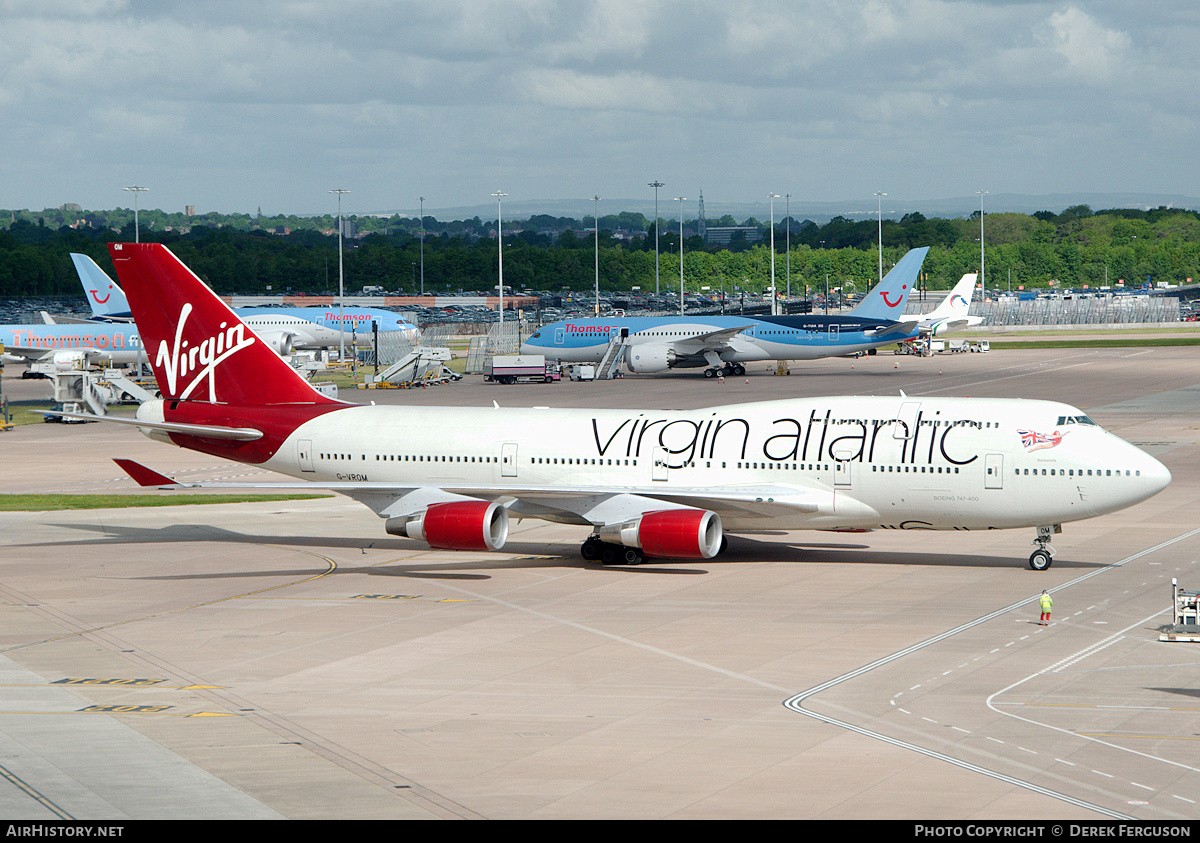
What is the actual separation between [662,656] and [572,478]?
12041 mm

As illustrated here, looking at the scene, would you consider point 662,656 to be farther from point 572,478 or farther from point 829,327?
point 829,327

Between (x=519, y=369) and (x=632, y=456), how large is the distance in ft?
255

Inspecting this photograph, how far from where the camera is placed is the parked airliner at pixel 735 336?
115438mm

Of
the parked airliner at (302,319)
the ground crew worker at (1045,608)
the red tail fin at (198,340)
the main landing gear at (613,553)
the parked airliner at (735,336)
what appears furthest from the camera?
the parked airliner at (302,319)

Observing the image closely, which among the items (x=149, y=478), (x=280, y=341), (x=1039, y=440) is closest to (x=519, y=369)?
(x=280, y=341)

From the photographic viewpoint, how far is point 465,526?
118 ft

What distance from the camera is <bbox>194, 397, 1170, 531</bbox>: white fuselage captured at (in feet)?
116

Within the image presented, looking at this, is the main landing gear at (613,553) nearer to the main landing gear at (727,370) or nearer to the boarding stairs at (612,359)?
the boarding stairs at (612,359)

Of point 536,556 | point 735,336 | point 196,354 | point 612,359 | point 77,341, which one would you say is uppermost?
point 196,354

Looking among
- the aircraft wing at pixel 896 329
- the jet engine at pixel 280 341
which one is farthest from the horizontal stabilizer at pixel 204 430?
the aircraft wing at pixel 896 329

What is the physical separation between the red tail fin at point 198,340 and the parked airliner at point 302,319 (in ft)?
275

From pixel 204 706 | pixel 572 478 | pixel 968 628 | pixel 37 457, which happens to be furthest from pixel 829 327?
pixel 204 706

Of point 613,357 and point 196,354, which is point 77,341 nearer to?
point 613,357
